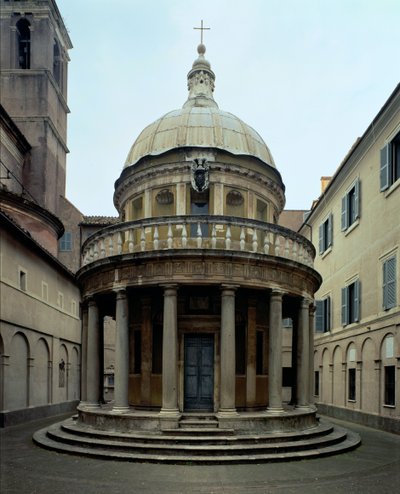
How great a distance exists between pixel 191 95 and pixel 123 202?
6228 millimetres

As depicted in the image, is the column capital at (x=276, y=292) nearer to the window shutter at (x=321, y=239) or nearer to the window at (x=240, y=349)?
the window at (x=240, y=349)

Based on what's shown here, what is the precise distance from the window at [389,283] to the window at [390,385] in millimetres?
2393

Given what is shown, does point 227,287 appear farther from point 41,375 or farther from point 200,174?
point 41,375

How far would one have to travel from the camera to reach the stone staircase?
1470 centimetres

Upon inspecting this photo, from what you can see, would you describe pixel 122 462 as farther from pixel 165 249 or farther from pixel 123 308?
pixel 165 249

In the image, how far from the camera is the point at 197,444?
1527cm

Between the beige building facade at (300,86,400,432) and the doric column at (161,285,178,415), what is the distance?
8948 millimetres

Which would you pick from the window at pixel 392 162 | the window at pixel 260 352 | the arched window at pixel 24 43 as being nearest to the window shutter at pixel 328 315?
the window at pixel 392 162

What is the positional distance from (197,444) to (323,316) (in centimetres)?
1835

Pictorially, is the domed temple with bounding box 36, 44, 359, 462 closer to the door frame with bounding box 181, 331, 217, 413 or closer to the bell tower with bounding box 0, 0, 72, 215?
the door frame with bounding box 181, 331, 217, 413

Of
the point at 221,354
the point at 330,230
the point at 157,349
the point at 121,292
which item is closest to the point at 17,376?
the point at 157,349

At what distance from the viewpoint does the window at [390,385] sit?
21391 millimetres

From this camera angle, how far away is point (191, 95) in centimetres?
2502

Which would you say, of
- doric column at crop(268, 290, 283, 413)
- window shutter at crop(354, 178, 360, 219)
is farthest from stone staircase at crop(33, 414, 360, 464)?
window shutter at crop(354, 178, 360, 219)
